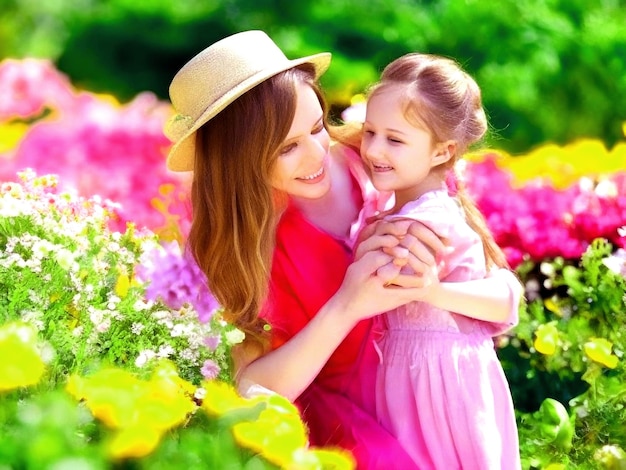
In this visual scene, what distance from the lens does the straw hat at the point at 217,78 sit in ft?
8.29

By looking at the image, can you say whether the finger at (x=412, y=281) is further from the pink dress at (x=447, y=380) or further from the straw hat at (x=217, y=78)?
the straw hat at (x=217, y=78)

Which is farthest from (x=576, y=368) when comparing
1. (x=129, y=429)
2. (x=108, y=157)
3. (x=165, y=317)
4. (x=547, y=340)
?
(x=108, y=157)

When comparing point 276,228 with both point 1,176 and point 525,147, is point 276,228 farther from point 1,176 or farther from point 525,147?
point 525,147

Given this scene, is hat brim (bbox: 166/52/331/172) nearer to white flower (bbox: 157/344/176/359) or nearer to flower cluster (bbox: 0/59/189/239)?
white flower (bbox: 157/344/176/359)

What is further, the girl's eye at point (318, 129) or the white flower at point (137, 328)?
the girl's eye at point (318, 129)

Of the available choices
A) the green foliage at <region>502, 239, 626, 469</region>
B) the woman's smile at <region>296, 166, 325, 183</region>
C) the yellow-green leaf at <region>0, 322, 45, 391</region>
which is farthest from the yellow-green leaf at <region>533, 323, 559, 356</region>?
the yellow-green leaf at <region>0, 322, 45, 391</region>

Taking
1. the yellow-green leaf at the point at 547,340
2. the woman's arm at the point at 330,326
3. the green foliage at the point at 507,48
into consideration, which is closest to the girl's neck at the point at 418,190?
the woman's arm at the point at 330,326

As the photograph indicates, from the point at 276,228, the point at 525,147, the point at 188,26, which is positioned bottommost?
the point at 525,147

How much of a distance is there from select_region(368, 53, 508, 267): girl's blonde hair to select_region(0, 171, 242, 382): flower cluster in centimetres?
72

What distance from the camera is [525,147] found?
764 cm

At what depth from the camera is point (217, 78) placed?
258cm

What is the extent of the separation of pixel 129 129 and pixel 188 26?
415 cm

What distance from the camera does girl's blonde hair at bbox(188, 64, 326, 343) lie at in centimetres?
253

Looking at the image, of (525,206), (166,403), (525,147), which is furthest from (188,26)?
(166,403)
